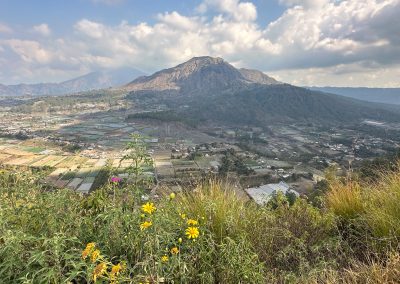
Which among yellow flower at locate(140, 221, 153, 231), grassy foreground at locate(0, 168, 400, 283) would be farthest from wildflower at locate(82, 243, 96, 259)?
yellow flower at locate(140, 221, 153, 231)

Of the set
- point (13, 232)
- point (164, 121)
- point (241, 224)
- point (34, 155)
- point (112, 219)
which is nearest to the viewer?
point (13, 232)

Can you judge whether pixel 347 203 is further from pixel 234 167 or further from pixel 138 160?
pixel 234 167

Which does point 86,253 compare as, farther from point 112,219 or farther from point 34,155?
point 34,155

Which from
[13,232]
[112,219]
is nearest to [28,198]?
[13,232]

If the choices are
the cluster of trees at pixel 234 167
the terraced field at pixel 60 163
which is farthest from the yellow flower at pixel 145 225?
the cluster of trees at pixel 234 167

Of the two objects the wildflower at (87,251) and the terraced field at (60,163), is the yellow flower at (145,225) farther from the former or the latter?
the terraced field at (60,163)

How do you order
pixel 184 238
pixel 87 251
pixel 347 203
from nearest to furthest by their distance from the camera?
pixel 87 251 < pixel 184 238 < pixel 347 203

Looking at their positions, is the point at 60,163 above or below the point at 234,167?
below

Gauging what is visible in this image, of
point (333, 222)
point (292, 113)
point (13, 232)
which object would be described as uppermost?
point (13, 232)

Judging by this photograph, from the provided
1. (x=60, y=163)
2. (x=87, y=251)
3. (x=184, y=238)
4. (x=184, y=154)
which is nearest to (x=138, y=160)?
(x=184, y=238)
